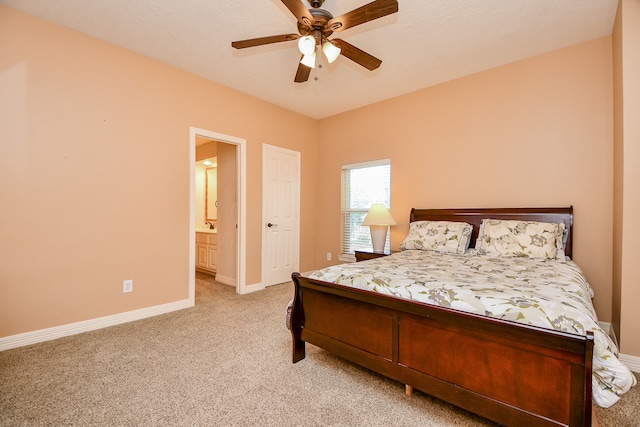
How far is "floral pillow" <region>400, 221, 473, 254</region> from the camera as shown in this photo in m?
3.06

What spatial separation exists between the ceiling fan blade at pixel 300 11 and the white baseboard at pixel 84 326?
3.07m

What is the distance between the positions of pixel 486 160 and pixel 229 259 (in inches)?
144

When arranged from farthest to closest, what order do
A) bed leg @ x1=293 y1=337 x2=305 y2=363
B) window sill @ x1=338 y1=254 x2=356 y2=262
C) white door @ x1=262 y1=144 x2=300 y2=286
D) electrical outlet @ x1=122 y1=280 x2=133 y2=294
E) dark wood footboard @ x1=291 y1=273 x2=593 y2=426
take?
window sill @ x1=338 y1=254 x2=356 y2=262 < white door @ x1=262 y1=144 x2=300 y2=286 < electrical outlet @ x1=122 y1=280 x2=133 y2=294 < bed leg @ x1=293 y1=337 x2=305 y2=363 < dark wood footboard @ x1=291 y1=273 x2=593 y2=426

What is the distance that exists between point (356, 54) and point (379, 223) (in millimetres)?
2003

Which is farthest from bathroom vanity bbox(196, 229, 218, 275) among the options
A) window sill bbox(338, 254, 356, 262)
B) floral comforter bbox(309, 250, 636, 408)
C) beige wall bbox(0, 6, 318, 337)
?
floral comforter bbox(309, 250, 636, 408)

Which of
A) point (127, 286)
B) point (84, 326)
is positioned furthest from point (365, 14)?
point (84, 326)

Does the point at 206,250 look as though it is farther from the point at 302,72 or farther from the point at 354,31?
the point at 354,31

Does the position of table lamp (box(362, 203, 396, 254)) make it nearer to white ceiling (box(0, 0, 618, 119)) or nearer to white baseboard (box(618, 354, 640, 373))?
white ceiling (box(0, 0, 618, 119))

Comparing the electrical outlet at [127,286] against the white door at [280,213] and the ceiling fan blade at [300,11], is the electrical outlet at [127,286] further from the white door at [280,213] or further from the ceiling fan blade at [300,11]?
the ceiling fan blade at [300,11]

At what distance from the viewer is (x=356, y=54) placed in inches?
93.2

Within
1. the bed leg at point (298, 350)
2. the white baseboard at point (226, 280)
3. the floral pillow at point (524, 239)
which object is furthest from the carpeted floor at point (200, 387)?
the white baseboard at point (226, 280)

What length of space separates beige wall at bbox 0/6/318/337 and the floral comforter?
2104 millimetres

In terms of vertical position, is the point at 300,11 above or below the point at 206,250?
above

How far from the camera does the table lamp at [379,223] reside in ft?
12.2
